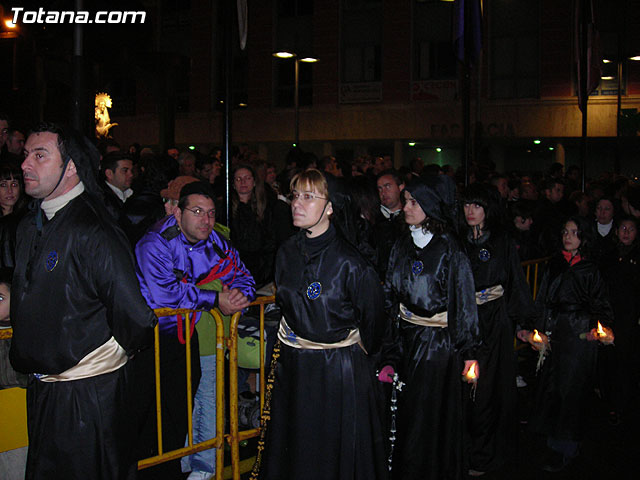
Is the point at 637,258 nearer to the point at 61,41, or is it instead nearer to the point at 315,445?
the point at 315,445

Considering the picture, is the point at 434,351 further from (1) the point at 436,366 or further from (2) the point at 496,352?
(2) the point at 496,352

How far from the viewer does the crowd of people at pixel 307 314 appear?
3545 millimetres

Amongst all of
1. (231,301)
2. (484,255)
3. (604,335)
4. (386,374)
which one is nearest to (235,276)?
(231,301)

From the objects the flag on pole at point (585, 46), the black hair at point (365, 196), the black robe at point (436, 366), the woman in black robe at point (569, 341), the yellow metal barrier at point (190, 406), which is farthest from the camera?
the flag on pole at point (585, 46)

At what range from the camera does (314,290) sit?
4.32 metres

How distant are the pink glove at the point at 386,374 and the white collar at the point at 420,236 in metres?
0.95

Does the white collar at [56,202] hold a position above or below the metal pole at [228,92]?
below

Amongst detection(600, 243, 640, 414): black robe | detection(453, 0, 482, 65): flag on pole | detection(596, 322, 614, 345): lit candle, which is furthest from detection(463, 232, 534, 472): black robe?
detection(453, 0, 482, 65): flag on pole

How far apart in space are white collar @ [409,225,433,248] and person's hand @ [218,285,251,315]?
138 centimetres

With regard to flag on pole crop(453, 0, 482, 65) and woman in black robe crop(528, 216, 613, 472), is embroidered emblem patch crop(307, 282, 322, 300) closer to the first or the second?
woman in black robe crop(528, 216, 613, 472)

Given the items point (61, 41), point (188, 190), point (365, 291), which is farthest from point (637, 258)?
point (61, 41)

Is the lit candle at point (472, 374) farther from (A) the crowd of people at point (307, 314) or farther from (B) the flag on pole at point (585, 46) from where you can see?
(B) the flag on pole at point (585, 46)

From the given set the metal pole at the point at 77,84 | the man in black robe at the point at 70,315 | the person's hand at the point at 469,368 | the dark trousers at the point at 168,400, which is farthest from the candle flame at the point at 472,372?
the metal pole at the point at 77,84

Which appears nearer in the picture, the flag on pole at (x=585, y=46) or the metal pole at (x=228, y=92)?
the metal pole at (x=228, y=92)
